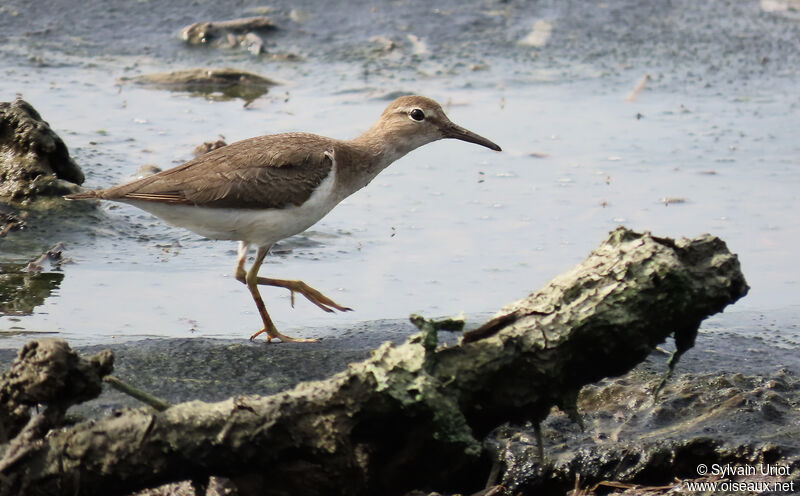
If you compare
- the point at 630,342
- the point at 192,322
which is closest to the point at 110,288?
the point at 192,322

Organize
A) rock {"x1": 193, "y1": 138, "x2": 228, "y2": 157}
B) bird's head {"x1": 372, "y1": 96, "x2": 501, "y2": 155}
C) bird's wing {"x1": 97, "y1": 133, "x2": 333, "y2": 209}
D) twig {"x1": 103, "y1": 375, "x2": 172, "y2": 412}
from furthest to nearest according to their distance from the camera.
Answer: rock {"x1": 193, "y1": 138, "x2": 228, "y2": 157}
bird's head {"x1": 372, "y1": 96, "x2": 501, "y2": 155}
bird's wing {"x1": 97, "y1": 133, "x2": 333, "y2": 209}
twig {"x1": 103, "y1": 375, "x2": 172, "y2": 412}

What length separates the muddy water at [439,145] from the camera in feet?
22.0

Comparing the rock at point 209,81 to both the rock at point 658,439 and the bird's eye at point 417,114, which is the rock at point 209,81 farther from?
the rock at point 658,439

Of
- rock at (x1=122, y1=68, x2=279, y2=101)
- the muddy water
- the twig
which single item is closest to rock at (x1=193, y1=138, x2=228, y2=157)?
the muddy water

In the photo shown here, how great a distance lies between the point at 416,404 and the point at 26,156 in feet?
16.7

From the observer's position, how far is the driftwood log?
3.29m

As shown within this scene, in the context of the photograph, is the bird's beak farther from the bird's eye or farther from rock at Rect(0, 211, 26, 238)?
rock at Rect(0, 211, 26, 238)

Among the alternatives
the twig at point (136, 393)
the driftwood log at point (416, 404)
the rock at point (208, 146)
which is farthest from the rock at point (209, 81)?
the twig at point (136, 393)

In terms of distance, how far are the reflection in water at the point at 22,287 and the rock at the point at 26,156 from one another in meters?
0.86

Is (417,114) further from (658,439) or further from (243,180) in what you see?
(658,439)

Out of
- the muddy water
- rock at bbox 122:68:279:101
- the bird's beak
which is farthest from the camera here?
rock at bbox 122:68:279:101

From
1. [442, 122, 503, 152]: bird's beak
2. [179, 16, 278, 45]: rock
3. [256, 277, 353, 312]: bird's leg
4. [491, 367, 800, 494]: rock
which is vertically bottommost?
[256, 277, 353, 312]: bird's leg

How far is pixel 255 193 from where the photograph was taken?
19.9ft

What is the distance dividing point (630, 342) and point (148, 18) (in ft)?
32.7
